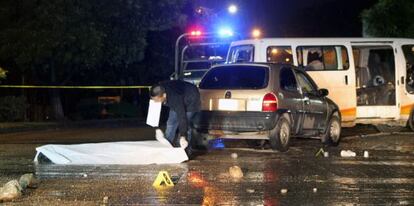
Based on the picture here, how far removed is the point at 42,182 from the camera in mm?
9156

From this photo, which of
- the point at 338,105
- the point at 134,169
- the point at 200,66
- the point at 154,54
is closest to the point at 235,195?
the point at 134,169

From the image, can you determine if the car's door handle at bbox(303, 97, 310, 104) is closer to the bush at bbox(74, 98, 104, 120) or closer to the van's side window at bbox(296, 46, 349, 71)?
the van's side window at bbox(296, 46, 349, 71)

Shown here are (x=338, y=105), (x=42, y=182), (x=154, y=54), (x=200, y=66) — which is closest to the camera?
(x=42, y=182)

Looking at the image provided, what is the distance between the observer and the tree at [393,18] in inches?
898

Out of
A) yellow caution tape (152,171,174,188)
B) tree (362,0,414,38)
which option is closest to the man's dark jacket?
yellow caution tape (152,171,174,188)

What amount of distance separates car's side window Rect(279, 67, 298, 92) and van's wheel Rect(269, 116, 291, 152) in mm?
601

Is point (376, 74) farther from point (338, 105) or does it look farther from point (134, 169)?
point (134, 169)

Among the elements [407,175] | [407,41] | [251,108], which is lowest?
[407,175]

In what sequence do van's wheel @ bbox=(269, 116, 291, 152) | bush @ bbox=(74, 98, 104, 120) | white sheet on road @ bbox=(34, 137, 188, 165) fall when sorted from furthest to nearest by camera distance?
bush @ bbox=(74, 98, 104, 120)
van's wheel @ bbox=(269, 116, 291, 152)
white sheet on road @ bbox=(34, 137, 188, 165)

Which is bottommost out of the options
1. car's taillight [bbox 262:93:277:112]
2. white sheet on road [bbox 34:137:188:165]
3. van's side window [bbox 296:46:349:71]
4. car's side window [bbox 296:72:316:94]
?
white sheet on road [bbox 34:137:188:165]

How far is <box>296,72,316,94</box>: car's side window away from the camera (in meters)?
13.2

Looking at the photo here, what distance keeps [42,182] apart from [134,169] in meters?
1.63

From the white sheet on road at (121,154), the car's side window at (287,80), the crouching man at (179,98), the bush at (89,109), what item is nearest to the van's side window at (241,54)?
the car's side window at (287,80)

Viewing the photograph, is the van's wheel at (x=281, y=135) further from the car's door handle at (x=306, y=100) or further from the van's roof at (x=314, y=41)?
the van's roof at (x=314, y=41)
